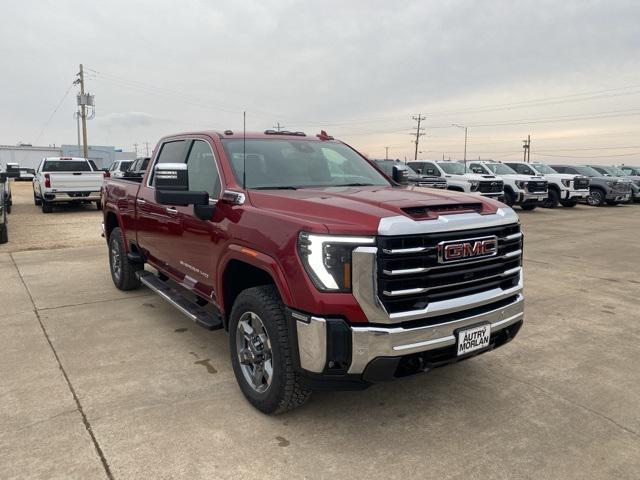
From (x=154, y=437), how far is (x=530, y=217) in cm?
1621

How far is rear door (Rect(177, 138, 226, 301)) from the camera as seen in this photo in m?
3.70

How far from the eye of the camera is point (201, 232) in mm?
3863

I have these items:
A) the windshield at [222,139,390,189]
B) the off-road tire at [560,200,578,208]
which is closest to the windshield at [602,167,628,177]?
the off-road tire at [560,200,578,208]

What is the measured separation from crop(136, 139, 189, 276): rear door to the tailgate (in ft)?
39.6

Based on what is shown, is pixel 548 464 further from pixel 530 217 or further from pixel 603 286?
pixel 530 217

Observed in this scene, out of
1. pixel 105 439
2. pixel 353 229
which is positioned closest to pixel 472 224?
pixel 353 229

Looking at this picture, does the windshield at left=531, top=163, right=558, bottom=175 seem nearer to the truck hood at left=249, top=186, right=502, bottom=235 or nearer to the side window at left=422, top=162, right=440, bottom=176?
the side window at left=422, top=162, right=440, bottom=176

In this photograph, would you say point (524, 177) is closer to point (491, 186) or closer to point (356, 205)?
point (491, 186)

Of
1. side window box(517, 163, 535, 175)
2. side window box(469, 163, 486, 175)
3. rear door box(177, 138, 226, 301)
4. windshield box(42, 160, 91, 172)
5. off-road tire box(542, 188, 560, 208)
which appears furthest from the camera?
side window box(517, 163, 535, 175)

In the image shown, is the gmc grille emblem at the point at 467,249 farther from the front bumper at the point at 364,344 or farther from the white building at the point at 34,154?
the white building at the point at 34,154

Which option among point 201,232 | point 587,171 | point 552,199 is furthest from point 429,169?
point 201,232

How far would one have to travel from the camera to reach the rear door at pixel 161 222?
14.6ft

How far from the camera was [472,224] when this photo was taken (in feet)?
9.79

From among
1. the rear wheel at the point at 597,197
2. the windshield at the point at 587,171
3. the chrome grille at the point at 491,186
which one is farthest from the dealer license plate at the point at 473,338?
the windshield at the point at 587,171
